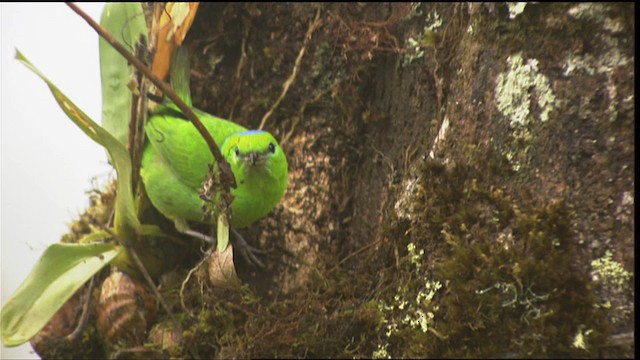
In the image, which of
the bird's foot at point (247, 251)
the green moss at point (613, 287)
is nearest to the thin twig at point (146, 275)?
the bird's foot at point (247, 251)

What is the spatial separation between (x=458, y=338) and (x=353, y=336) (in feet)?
1.10

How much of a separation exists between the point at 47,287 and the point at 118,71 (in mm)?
803

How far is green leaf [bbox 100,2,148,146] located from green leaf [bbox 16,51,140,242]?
280mm

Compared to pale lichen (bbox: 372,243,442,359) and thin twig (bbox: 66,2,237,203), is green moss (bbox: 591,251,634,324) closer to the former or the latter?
pale lichen (bbox: 372,243,442,359)

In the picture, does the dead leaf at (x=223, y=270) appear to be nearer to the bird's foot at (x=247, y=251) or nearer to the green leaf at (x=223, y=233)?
the green leaf at (x=223, y=233)

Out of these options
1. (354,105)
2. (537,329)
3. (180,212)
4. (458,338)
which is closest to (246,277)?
(180,212)

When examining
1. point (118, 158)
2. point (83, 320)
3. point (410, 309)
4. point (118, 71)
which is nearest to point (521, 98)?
point (410, 309)

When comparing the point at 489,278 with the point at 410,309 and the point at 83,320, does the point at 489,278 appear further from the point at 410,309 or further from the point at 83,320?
the point at 83,320

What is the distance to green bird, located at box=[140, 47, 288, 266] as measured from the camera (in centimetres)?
197

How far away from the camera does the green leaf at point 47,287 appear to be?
5.91ft

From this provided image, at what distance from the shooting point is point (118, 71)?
2229 millimetres

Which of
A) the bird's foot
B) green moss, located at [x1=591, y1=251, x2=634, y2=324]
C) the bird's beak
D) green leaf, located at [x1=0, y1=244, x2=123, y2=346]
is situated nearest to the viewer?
green moss, located at [x1=591, y1=251, x2=634, y2=324]

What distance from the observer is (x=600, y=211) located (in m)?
1.35

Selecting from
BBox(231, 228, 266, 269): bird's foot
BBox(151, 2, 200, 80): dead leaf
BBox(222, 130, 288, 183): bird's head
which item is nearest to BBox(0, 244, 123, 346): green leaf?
BBox(231, 228, 266, 269): bird's foot
